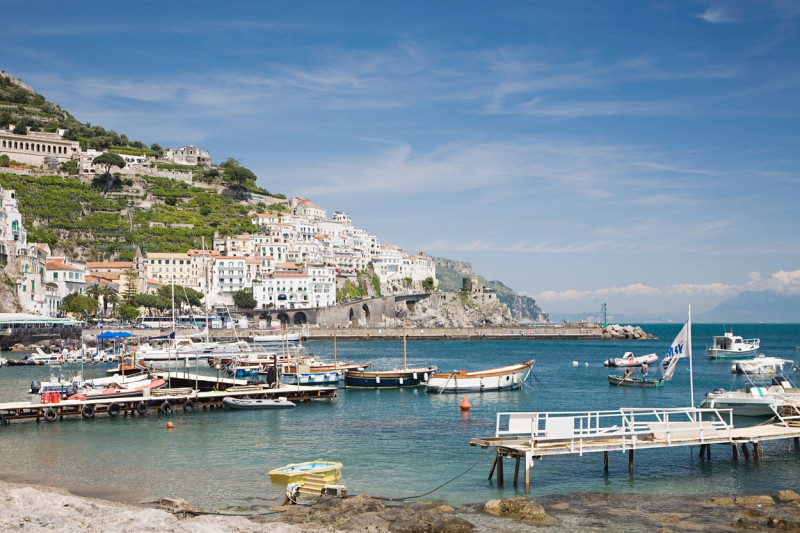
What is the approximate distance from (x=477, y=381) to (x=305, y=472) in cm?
2810

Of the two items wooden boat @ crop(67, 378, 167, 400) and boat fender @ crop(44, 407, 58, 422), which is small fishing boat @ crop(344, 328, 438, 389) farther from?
boat fender @ crop(44, 407, 58, 422)

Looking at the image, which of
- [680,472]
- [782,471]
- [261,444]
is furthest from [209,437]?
[782,471]

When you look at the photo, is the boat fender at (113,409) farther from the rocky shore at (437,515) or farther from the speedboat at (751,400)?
the speedboat at (751,400)

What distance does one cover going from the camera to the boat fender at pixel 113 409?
3821cm

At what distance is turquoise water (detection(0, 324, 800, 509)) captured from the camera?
21812 mm

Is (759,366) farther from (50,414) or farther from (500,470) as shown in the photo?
(50,414)

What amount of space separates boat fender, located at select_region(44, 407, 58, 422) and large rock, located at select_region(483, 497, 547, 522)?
25.8 meters

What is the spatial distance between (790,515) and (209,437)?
21942mm

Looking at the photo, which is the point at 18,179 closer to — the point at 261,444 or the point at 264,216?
the point at 264,216

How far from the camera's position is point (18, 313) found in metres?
86.4

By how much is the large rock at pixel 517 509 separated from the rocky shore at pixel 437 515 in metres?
0.03

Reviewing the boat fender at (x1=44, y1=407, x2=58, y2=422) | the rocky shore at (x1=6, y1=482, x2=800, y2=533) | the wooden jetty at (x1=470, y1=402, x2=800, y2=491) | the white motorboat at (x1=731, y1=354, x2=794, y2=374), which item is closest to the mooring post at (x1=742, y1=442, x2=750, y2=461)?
the wooden jetty at (x1=470, y1=402, x2=800, y2=491)

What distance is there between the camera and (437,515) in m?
17.9

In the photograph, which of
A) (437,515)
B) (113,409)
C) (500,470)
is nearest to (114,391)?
(113,409)
